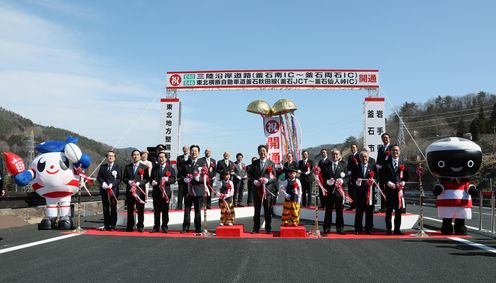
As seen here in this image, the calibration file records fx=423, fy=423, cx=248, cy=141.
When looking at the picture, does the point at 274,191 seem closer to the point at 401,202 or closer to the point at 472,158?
the point at 401,202

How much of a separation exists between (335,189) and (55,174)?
5963mm

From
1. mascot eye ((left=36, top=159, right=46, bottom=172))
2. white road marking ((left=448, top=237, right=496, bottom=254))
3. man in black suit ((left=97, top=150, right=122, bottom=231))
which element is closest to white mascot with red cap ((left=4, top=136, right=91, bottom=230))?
mascot eye ((left=36, top=159, right=46, bottom=172))

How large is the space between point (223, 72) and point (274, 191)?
28.0ft

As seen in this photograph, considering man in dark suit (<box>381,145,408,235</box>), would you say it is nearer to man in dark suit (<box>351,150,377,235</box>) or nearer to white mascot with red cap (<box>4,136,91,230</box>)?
man in dark suit (<box>351,150,377,235</box>)

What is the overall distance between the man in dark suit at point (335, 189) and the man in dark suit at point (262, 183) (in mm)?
1185

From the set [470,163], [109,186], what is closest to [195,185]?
[109,186]

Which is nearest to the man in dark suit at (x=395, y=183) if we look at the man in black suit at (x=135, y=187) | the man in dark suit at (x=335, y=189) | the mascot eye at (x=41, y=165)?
the man in dark suit at (x=335, y=189)

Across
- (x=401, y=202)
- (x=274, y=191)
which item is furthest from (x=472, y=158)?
(x=274, y=191)

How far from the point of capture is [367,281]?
4656 mm

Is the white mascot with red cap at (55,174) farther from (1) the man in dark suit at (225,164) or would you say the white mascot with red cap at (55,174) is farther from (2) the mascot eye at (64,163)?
(1) the man in dark suit at (225,164)

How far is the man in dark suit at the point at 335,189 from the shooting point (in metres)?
8.90

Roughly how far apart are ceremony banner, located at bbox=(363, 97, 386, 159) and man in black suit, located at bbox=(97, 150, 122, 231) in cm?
858

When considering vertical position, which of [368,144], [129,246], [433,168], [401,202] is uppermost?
[368,144]

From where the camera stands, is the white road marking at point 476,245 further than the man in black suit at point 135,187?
No
